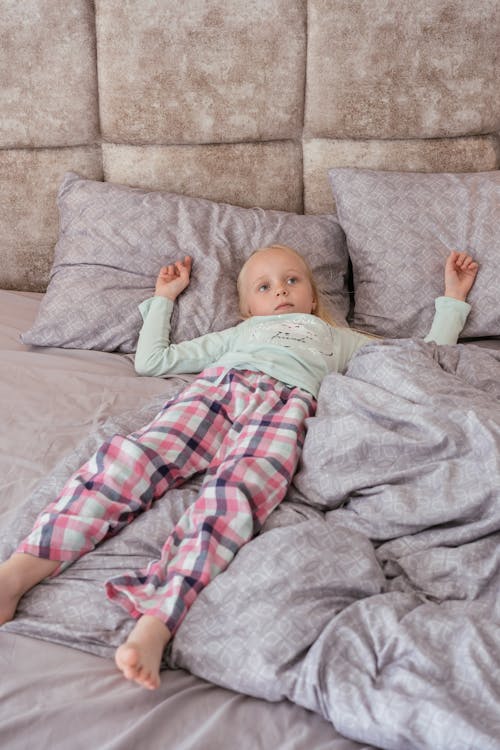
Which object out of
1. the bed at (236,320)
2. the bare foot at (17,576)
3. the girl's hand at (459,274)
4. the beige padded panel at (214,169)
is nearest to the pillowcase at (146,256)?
the bed at (236,320)

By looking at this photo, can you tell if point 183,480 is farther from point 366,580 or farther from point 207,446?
point 366,580

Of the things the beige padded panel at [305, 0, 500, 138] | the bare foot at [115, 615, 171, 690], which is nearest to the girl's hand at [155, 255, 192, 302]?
the beige padded panel at [305, 0, 500, 138]

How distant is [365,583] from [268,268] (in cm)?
93

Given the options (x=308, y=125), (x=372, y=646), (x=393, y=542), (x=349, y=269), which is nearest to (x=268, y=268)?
(x=349, y=269)

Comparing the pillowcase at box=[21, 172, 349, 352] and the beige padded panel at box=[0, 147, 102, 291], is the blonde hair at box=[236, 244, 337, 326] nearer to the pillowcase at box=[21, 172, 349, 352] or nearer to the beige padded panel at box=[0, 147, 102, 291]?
the pillowcase at box=[21, 172, 349, 352]

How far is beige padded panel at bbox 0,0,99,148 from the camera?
210 cm

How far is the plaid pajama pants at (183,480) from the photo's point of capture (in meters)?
1.17

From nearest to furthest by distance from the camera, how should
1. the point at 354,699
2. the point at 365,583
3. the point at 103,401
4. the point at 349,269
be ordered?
1. the point at 354,699
2. the point at 365,583
3. the point at 103,401
4. the point at 349,269

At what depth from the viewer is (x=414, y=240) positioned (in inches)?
78.8

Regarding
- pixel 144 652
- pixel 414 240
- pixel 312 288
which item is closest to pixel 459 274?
pixel 414 240

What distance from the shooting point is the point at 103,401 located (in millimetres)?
1728

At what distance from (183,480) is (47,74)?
1278 mm

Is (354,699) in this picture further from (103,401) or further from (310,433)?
(103,401)

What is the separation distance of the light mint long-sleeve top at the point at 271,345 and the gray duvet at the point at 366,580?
7.6 inches
